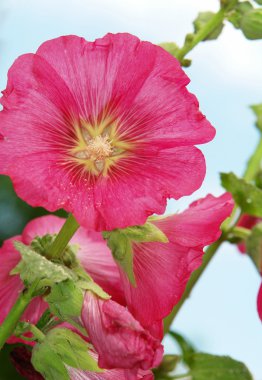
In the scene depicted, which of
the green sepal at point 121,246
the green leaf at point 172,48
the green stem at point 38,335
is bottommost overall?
the green stem at point 38,335

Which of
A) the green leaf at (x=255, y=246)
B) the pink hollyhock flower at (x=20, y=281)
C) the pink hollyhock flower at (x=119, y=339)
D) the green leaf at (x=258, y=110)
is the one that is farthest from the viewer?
the green leaf at (x=258, y=110)

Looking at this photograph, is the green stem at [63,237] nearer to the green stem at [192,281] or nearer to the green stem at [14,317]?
the green stem at [14,317]

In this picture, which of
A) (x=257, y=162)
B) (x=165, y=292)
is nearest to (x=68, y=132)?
(x=165, y=292)

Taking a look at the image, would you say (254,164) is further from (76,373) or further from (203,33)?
(76,373)

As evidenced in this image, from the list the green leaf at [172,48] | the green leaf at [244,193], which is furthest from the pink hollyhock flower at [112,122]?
the green leaf at [244,193]

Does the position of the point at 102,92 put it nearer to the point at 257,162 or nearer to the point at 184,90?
the point at 184,90
